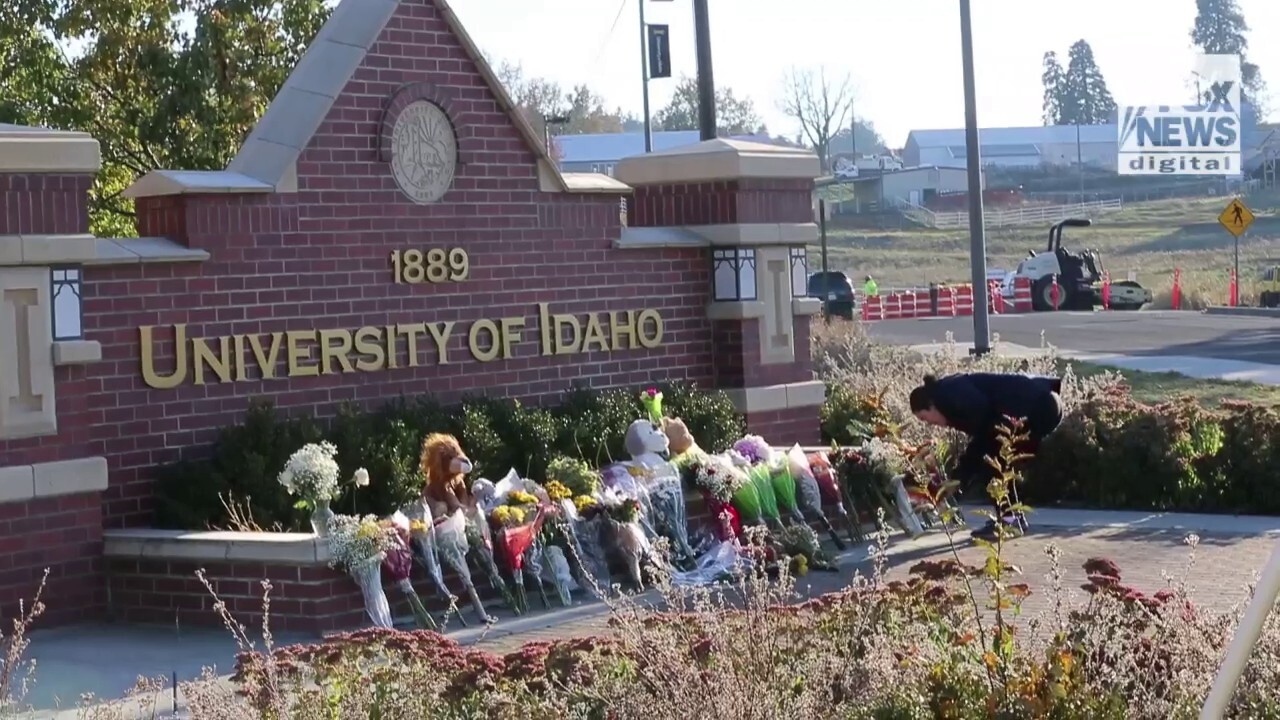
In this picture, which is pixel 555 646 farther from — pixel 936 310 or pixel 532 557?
pixel 936 310

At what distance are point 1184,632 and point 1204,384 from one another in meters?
17.3

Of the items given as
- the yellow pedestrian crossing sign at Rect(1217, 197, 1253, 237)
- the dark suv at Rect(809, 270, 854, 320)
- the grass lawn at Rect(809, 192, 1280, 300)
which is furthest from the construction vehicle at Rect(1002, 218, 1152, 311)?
the grass lawn at Rect(809, 192, 1280, 300)

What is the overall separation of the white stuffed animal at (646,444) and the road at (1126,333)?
1777 cm

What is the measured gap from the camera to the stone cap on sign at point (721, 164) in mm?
14297

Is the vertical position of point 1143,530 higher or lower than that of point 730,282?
lower

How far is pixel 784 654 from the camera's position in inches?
275

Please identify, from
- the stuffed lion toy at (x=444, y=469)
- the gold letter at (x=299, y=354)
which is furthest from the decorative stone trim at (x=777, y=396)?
the stuffed lion toy at (x=444, y=469)

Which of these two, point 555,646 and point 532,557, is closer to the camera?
point 555,646

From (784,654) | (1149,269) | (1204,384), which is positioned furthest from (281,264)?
(1149,269)

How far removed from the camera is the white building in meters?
116

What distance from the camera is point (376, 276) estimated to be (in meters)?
12.3

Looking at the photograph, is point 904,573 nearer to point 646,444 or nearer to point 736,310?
point 646,444

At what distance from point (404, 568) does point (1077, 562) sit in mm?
4269

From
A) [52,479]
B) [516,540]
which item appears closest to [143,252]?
[52,479]
